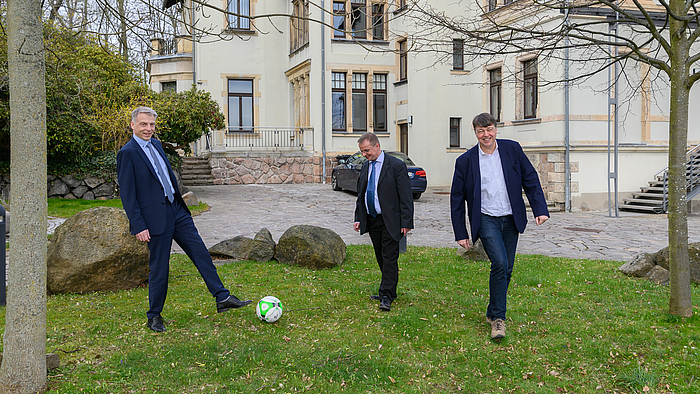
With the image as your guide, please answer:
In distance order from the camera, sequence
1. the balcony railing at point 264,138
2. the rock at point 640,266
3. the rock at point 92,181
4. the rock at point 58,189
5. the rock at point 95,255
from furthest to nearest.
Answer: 1. the balcony railing at point 264,138
2. the rock at point 92,181
3. the rock at point 58,189
4. the rock at point 640,266
5. the rock at point 95,255

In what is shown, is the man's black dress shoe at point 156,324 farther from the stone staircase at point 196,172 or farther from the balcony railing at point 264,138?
the balcony railing at point 264,138

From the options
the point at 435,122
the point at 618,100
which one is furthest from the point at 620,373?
the point at 435,122

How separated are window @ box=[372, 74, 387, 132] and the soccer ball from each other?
2166 centimetres

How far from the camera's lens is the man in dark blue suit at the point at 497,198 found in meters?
4.96

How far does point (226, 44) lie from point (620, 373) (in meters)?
26.0

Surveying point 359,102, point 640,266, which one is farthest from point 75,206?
point 359,102

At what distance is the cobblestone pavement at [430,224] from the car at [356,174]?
1.55 feet

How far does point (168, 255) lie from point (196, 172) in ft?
67.5

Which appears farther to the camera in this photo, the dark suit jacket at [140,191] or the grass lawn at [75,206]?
the grass lawn at [75,206]

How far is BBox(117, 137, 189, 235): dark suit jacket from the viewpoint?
4891mm

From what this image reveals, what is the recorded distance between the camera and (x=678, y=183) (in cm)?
541

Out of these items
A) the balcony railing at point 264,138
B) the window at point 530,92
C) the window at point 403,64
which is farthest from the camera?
the balcony railing at point 264,138

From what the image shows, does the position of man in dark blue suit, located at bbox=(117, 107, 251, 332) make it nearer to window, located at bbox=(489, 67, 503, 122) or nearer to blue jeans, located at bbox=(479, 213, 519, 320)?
blue jeans, located at bbox=(479, 213, 519, 320)

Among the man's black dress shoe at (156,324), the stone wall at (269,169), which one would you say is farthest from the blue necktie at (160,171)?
the stone wall at (269,169)
